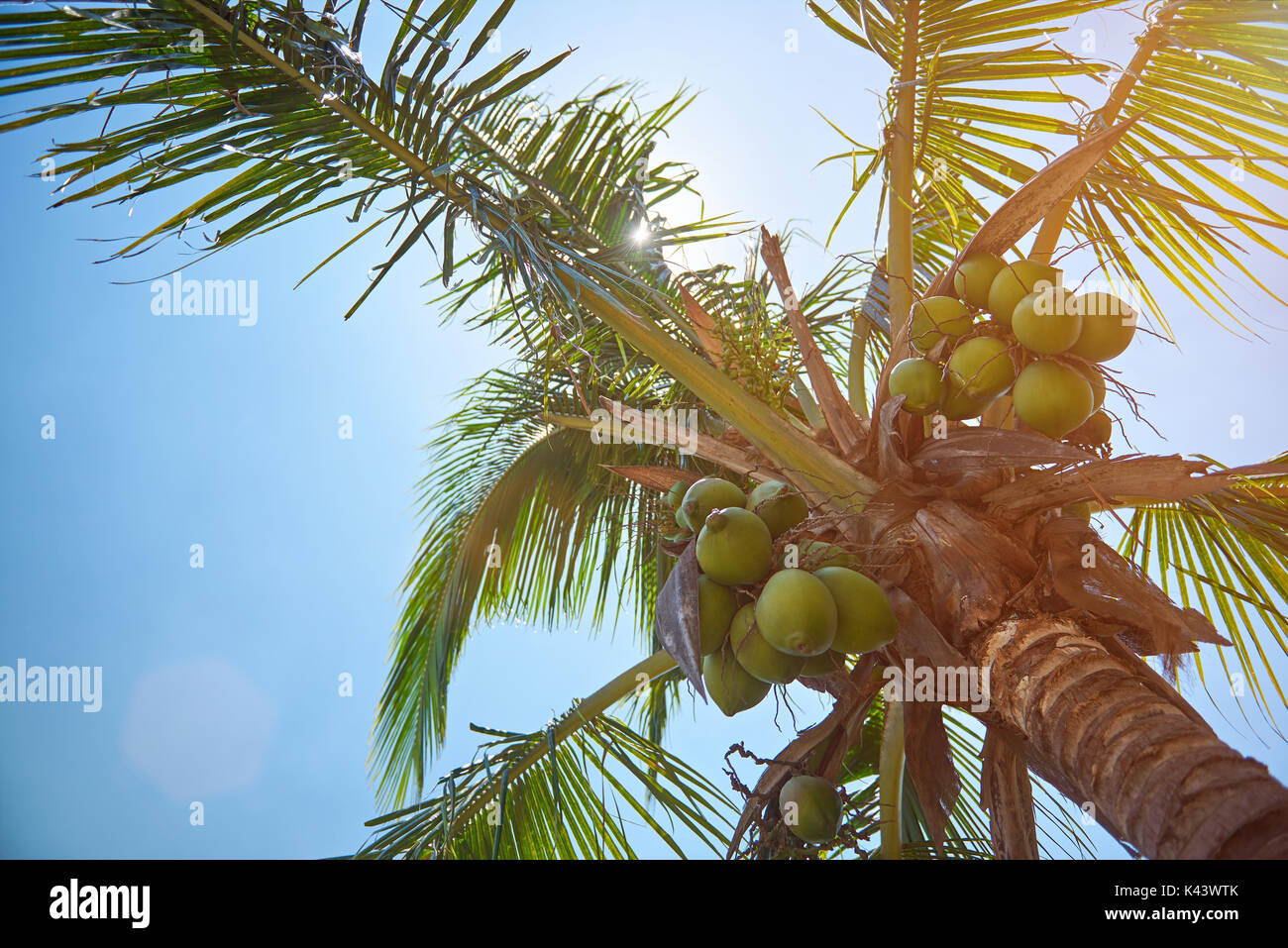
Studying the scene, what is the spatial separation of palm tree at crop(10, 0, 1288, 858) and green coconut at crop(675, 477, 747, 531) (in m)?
0.19

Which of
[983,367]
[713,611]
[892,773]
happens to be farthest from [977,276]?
[892,773]

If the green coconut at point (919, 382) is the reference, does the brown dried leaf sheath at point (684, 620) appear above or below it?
below

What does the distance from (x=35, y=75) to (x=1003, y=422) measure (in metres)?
2.52

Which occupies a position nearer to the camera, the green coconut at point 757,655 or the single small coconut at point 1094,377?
the green coconut at point 757,655

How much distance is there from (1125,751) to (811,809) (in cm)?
74

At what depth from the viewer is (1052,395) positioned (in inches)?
54.4

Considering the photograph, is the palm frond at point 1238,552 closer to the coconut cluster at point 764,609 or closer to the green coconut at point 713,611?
the coconut cluster at point 764,609

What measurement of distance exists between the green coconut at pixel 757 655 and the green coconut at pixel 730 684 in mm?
45

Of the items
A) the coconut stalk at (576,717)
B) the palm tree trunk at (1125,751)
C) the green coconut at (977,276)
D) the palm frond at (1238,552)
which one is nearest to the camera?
the palm tree trunk at (1125,751)

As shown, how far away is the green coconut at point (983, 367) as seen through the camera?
Result: 1.45 metres

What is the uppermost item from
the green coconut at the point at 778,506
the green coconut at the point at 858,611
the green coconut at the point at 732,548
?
the green coconut at the point at 778,506

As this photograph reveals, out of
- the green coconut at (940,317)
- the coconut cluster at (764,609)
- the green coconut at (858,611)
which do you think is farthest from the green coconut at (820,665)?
the green coconut at (940,317)

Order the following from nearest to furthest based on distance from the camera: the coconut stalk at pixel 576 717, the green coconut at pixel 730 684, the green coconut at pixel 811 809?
1. the green coconut at pixel 730 684
2. the green coconut at pixel 811 809
3. the coconut stalk at pixel 576 717
